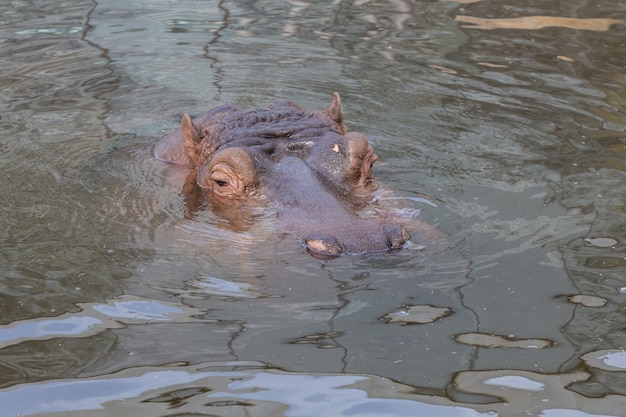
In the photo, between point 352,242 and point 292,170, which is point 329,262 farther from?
point 292,170

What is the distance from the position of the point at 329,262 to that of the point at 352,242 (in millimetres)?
167

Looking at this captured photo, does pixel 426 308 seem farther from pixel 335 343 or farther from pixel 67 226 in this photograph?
pixel 67 226

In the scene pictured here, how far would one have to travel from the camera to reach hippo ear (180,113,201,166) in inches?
282

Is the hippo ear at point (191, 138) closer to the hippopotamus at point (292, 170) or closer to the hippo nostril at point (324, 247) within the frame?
the hippopotamus at point (292, 170)

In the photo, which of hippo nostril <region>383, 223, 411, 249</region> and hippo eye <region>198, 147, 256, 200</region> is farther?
hippo eye <region>198, 147, 256, 200</region>

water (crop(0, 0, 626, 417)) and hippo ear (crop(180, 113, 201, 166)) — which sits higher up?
hippo ear (crop(180, 113, 201, 166))

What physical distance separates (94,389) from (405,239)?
203cm

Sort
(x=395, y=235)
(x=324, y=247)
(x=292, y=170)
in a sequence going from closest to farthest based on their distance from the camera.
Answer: (x=324, y=247), (x=395, y=235), (x=292, y=170)

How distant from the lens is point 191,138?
7207 millimetres

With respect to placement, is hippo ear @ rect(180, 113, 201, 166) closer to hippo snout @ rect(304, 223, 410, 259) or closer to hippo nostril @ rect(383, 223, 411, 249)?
hippo snout @ rect(304, 223, 410, 259)

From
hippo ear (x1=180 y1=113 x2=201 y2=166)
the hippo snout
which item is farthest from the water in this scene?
hippo ear (x1=180 y1=113 x2=201 y2=166)

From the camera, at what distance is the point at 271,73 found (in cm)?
1031

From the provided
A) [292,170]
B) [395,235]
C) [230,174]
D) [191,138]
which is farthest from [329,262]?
[191,138]

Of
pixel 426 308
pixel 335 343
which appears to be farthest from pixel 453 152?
pixel 335 343
